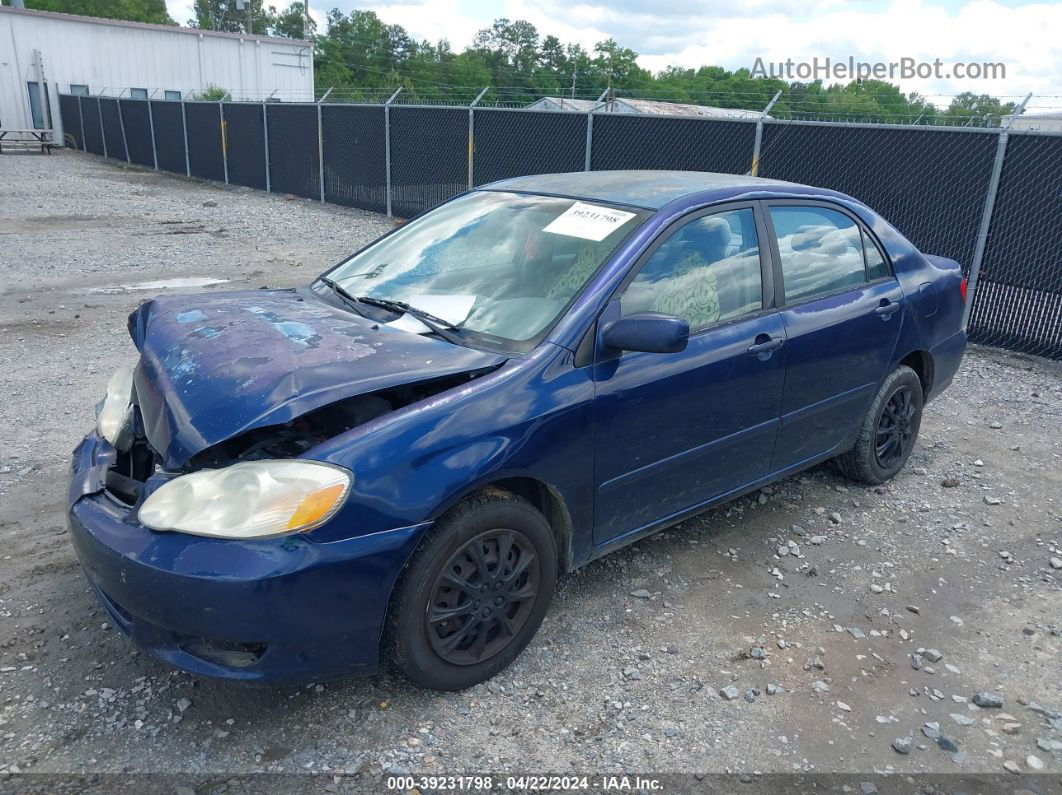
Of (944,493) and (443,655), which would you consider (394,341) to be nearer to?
(443,655)

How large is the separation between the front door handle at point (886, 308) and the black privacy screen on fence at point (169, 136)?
24.1 m

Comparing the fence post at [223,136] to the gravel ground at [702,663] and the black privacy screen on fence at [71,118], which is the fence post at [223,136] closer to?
the black privacy screen on fence at [71,118]

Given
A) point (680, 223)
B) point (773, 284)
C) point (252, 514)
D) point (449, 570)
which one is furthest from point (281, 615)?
point (773, 284)

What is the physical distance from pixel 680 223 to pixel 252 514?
2047 millimetres

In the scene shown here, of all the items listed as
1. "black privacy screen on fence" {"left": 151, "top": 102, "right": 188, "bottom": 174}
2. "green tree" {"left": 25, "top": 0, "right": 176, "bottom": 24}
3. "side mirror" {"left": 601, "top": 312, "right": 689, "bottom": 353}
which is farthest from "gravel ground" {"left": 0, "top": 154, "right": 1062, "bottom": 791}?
"green tree" {"left": 25, "top": 0, "right": 176, "bottom": 24}

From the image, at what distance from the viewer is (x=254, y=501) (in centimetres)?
249

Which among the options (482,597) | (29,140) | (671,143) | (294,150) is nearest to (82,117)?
(29,140)

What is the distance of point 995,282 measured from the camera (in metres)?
7.86

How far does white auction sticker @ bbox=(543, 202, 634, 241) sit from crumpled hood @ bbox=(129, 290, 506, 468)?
79 centimetres

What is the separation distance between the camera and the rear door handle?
3.61 metres

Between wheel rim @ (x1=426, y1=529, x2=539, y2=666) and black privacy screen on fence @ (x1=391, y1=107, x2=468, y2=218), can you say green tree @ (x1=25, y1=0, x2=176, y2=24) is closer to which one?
black privacy screen on fence @ (x1=391, y1=107, x2=468, y2=218)

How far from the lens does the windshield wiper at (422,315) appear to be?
320 centimetres

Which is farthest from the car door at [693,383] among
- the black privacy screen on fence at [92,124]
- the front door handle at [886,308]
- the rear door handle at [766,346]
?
the black privacy screen on fence at [92,124]

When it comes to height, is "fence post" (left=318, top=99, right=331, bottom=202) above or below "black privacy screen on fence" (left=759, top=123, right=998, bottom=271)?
below
